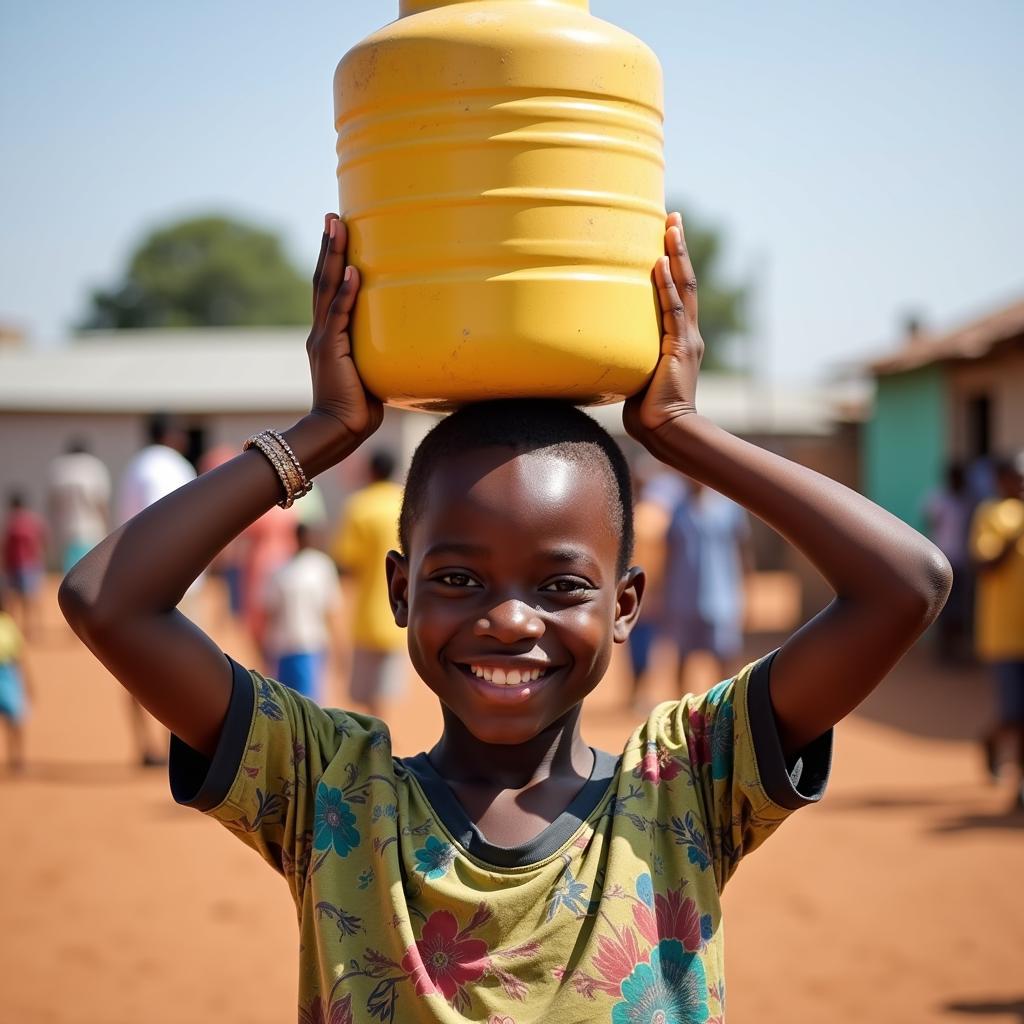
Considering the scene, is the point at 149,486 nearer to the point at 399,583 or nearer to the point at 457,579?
the point at 399,583

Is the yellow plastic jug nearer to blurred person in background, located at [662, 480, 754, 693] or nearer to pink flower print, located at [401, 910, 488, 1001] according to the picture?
pink flower print, located at [401, 910, 488, 1001]

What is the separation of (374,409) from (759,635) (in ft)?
45.1

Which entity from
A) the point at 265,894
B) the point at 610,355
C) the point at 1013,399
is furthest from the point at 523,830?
the point at 1013,399

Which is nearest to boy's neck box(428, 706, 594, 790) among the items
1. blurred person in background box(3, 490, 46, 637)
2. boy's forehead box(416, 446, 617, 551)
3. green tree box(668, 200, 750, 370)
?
boy's forehead box(416, 446, 617, 551)

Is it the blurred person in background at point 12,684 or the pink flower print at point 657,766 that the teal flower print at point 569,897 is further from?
the blurred person in background at point 12,684

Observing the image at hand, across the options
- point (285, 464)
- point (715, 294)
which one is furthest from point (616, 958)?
point (715, 294)

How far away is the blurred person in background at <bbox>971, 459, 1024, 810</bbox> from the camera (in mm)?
6906

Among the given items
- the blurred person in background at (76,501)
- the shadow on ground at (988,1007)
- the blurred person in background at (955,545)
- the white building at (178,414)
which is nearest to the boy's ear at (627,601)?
the shadow on ground at (988,1007)

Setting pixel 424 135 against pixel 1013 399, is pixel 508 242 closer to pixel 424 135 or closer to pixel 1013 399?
pixel 424 135

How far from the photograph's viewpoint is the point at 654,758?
6.33ft

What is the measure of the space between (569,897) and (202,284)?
60.1 m

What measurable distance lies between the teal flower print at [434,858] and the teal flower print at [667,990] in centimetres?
31

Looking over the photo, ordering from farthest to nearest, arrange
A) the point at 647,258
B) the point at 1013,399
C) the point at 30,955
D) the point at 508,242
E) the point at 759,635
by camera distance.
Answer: the point at 759,635 < the point at 1013,399 < the point at 30,955 < the point at 647,258 < the point at 508,242

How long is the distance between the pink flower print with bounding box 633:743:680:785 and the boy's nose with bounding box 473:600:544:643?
0.30 meters
